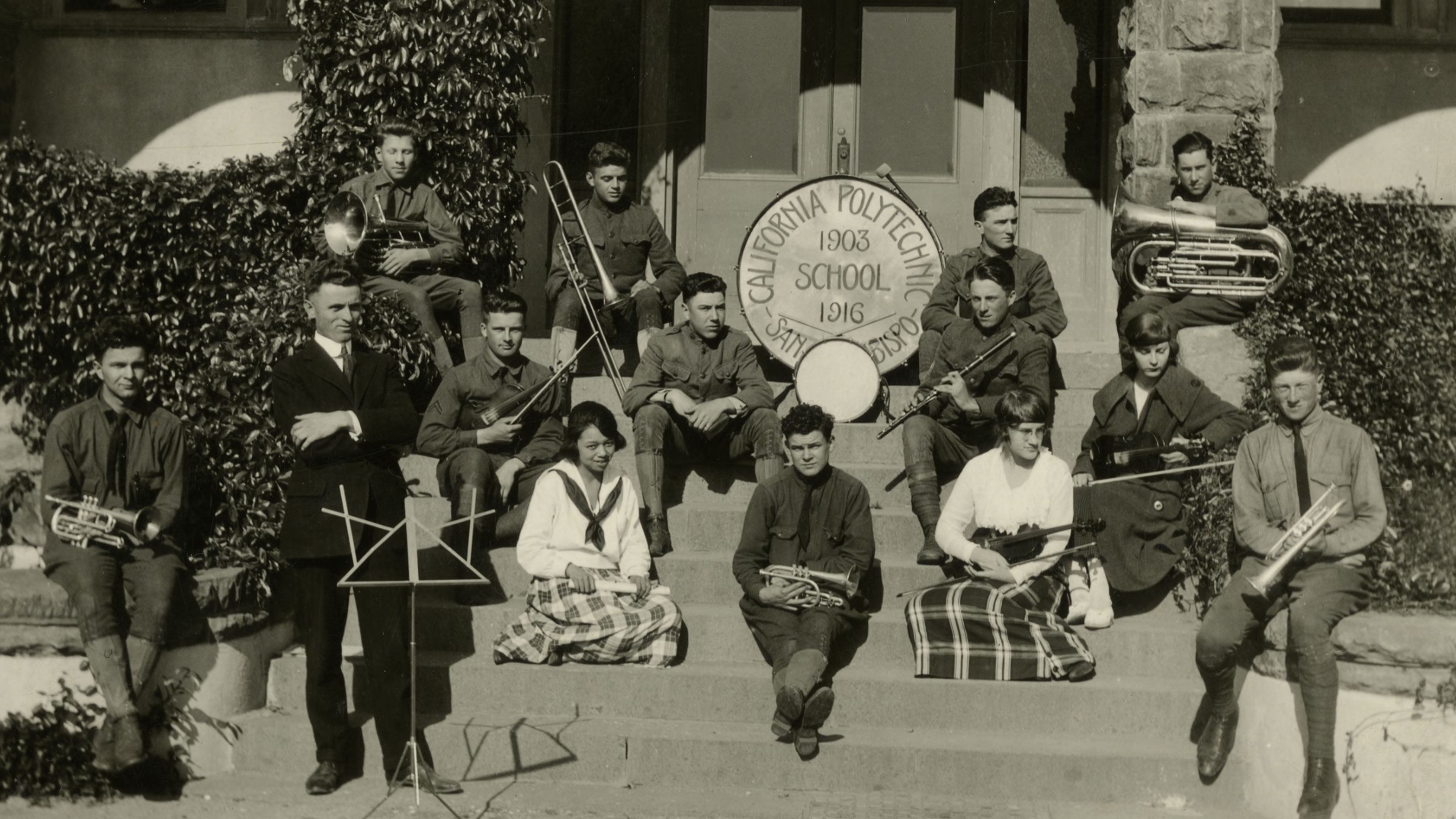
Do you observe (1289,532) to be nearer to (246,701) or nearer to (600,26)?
(246,701)

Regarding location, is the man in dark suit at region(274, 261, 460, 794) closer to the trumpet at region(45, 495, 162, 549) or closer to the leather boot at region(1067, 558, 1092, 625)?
the trumpet at region(45, 495, 162, 549)

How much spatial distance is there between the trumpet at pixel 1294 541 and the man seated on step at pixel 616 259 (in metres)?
3.62

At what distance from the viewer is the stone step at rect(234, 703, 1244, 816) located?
5.91 meters

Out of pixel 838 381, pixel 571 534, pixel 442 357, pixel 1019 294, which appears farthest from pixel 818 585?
pixel 442 357

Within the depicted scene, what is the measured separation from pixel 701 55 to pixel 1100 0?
2473 millimetres

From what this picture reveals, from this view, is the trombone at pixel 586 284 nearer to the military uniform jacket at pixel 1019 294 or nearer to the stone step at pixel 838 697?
the military uniform jacket at pixel 1019 294

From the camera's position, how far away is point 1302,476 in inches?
235

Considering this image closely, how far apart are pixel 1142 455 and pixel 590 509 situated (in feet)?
7.47

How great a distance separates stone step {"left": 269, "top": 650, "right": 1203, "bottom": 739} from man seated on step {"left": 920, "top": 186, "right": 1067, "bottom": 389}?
2048 millimetres

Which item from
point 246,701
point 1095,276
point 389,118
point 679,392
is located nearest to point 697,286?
point 679,392

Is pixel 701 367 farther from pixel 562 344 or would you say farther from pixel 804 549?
pixel 804 549

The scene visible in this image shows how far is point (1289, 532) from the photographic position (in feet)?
19.0

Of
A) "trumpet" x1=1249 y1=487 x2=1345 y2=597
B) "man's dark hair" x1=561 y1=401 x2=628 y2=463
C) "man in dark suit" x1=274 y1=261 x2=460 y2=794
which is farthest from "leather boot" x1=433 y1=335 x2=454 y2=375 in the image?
"trumpet" x1=1249 y1=487 x2=1345 y2=597

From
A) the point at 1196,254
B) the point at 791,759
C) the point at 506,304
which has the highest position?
the point at 1196,254
